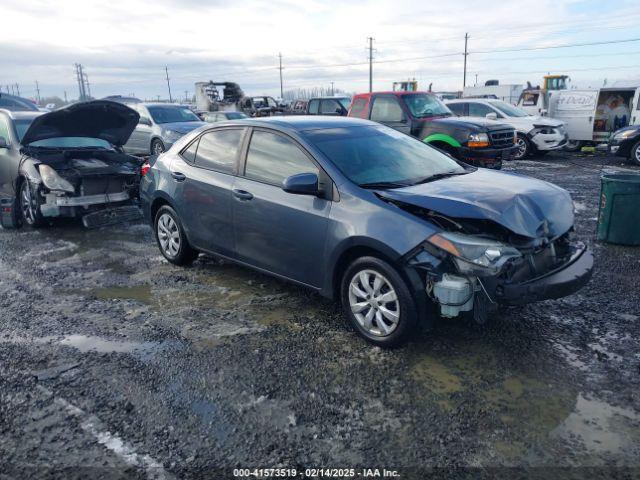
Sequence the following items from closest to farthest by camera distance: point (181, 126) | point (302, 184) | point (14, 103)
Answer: point (302, 184)
point (181, 126)
point (14, 103)

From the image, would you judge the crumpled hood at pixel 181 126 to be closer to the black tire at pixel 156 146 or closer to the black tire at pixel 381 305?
the black tire at pixel 156 146

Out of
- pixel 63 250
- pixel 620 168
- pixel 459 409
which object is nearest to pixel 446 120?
pixel 620 168

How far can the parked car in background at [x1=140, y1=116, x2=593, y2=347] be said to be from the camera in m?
3.57

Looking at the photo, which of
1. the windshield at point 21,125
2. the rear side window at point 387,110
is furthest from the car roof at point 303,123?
the rear side window at point 387,110

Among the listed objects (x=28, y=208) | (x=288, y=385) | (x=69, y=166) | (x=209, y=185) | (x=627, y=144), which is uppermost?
(x=209, y=185)

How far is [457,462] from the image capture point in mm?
2719

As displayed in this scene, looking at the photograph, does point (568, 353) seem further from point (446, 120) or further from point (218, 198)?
point (446, 120)

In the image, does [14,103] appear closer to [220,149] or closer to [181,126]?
[181,126]

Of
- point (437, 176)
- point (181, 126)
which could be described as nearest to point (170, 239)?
point (437, 176)

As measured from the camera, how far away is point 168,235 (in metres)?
5.95

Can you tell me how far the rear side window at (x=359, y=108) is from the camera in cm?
1206

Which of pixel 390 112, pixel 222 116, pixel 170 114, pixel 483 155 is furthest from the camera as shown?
pixel 222 116

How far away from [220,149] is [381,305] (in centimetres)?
247

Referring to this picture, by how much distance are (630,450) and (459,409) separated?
36.1 inches
